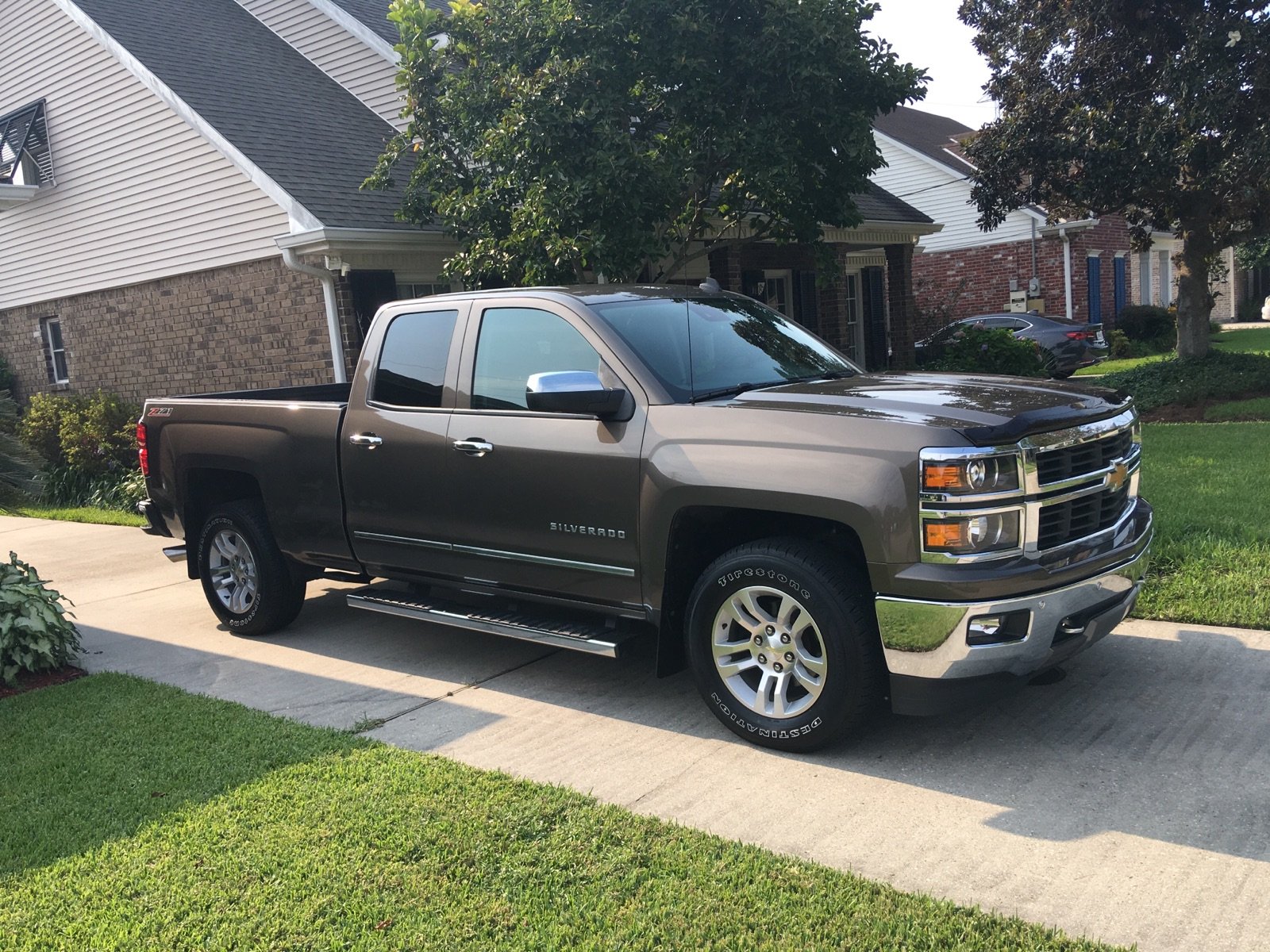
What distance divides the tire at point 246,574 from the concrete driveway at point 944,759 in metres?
0.19

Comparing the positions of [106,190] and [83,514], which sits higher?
[106,190]

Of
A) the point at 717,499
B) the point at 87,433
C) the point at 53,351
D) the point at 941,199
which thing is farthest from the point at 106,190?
the point at 941,199

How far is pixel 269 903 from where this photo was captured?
3.54m

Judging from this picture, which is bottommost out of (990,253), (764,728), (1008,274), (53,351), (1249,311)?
(764,728)

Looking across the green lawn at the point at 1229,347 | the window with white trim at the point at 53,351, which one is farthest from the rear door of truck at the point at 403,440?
the green lawn at the point at 1229,347

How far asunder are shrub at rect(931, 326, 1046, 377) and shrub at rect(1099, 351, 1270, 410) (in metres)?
1.13

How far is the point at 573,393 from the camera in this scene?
4.66m

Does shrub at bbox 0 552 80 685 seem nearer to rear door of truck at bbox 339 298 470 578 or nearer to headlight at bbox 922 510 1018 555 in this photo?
rear door of truck at bbox 339 298 470 578

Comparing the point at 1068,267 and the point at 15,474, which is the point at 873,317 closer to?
the point at 1068,267

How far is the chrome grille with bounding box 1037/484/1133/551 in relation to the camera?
4160mm

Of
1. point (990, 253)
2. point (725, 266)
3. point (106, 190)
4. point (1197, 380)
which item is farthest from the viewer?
point (990, 253)

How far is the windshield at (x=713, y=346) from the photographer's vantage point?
505 centimetres

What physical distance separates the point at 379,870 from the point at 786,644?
5.91ft

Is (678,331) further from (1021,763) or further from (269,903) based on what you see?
(269,903)
